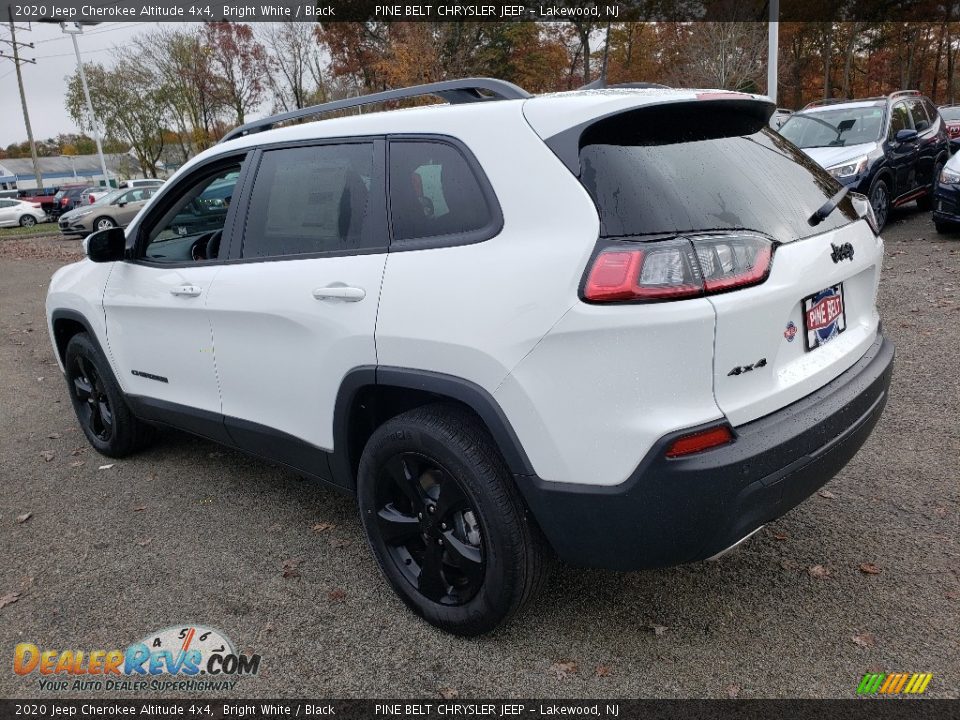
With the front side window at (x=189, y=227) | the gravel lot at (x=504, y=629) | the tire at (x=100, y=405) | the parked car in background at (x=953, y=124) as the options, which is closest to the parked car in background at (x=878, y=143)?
the parked car in background at (x=953, y=124)

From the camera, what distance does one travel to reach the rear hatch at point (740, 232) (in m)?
2.11

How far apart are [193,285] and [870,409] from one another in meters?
2.88

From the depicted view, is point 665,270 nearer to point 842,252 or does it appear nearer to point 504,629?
point 842,252

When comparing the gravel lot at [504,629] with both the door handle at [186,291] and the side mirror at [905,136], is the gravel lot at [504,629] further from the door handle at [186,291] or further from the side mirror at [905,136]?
the side mirror at [905,136]

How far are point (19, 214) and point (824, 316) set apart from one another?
37079 millimetres

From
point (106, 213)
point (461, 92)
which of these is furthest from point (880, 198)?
point (106, 213)

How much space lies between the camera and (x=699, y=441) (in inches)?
81.6

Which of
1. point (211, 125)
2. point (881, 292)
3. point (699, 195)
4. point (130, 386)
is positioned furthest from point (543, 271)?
point (211, 125)

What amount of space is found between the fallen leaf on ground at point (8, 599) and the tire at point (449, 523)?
1.56 metres

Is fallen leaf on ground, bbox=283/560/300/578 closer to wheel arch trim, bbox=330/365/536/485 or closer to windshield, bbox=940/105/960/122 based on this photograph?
wheel arch trim, bbox=330/365/536/485

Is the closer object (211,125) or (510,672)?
(510,672)

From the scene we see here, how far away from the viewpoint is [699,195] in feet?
7.39

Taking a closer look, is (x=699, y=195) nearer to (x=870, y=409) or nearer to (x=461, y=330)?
(x=461, y=330)

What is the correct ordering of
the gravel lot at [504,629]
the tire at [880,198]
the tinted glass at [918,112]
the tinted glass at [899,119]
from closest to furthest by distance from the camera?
the gravel lot at [504,629]
the tire at [880,198]
the tinted glass at [899,119]
the tinted glass at [918,112]
